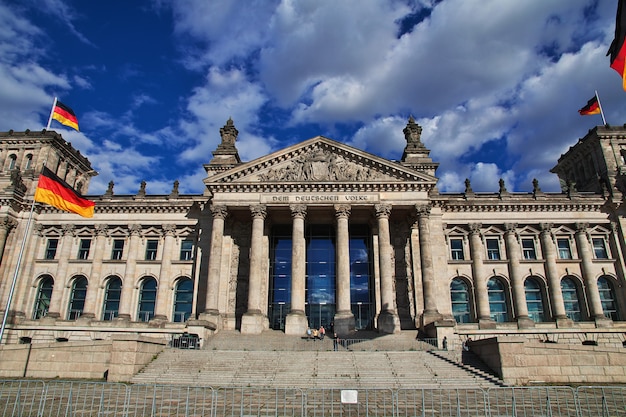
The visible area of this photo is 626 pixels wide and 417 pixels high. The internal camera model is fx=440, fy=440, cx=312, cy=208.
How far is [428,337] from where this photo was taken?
34.7 metres

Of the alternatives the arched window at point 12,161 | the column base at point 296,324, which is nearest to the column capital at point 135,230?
the arched window at point 12,161

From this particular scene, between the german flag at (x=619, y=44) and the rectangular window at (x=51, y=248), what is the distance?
49871 millimetres

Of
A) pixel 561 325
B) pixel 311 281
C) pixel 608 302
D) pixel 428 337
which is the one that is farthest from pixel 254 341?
pixel 608 302

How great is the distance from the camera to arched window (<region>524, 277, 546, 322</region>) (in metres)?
42.9

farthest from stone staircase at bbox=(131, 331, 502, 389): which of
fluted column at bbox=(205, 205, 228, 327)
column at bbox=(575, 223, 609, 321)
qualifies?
column at bbox=(575, 223, 609, 321)

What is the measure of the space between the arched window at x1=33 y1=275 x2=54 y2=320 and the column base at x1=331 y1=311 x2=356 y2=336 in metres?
29.9

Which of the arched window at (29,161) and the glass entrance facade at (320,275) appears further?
the arched window at (29,161)

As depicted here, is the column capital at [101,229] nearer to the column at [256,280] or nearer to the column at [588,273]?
the column at [256,280]

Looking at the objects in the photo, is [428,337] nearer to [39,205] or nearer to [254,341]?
[254,341]

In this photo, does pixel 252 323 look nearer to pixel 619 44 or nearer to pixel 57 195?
pixel 57 195

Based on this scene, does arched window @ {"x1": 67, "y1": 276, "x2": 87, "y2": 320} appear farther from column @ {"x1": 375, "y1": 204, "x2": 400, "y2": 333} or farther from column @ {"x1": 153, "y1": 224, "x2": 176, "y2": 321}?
column @ {"x1": 375, "y1": 204, "x2": 400, "y2": 333}

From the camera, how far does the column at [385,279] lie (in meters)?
35.6

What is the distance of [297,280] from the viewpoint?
3775cm

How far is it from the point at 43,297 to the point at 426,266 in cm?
3854
